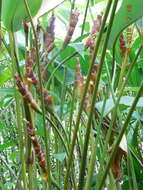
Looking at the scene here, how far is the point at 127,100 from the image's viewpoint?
1.43 feet

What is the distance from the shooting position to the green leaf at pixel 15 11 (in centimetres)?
39

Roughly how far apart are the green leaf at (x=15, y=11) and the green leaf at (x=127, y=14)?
0.11 meters

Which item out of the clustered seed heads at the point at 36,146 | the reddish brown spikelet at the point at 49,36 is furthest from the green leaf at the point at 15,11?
the clustered seed heads at the point at 36,146

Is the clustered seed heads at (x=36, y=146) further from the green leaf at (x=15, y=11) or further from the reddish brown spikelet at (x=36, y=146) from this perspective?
the green leaf at (x=15, y=11)

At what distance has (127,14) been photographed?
386 millimetres

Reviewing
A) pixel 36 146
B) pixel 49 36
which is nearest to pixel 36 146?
pixel 36 146

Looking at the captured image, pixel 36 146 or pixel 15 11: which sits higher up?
pixel 15 11

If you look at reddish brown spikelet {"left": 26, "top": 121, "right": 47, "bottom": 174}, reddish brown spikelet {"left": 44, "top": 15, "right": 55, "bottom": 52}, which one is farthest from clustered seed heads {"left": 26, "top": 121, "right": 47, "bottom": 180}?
reddish brown spikelet {"left": 44, "top": 15, "right": 55, "bottom": 52}

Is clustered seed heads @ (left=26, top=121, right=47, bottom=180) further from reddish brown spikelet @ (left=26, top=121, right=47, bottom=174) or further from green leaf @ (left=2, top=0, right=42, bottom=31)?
green leaf @ (left=2, top=0, right=42, bottom=31)

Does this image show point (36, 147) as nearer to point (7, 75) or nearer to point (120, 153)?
point (120, 153)

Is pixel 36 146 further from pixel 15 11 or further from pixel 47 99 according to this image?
pixel 15 11

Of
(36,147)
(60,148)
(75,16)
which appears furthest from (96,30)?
(60,148)

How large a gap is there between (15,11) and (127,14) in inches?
5.6

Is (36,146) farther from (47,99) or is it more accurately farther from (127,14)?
(127,14)
